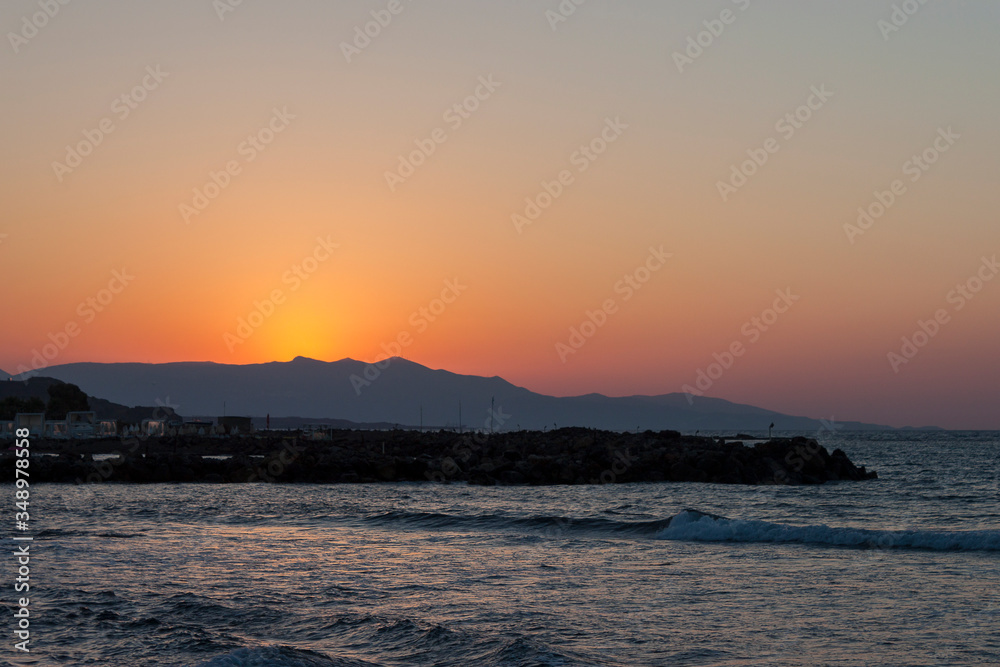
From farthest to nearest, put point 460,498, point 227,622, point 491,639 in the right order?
1. point 460,498
2. point 227,622
3. point 491,639

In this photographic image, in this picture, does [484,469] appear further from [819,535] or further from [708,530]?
[819,535]

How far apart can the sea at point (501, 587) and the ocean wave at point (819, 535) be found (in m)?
0.06

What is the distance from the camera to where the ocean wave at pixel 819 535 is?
1891cm

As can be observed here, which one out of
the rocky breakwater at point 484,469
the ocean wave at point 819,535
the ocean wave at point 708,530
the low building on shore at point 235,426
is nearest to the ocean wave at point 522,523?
the ocean wave at point 708,530

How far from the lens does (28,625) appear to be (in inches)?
433

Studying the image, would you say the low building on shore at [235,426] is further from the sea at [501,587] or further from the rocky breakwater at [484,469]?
the sea at [501,587]

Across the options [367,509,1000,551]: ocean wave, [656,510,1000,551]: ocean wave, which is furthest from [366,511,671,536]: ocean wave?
[656,510,1000,551]: ocean wave

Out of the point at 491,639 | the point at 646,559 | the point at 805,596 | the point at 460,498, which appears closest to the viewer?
the point at 491,639

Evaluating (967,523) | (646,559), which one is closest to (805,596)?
(646,559)

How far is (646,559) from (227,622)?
908 cm

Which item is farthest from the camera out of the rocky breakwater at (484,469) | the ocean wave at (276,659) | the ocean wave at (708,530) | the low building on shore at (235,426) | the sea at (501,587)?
the low building on shore at (235,426)

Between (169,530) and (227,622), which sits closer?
(227,622)

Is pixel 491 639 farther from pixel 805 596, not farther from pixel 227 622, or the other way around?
pixel 805 596

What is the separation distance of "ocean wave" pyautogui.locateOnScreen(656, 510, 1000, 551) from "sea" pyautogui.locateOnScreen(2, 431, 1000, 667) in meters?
0.06
